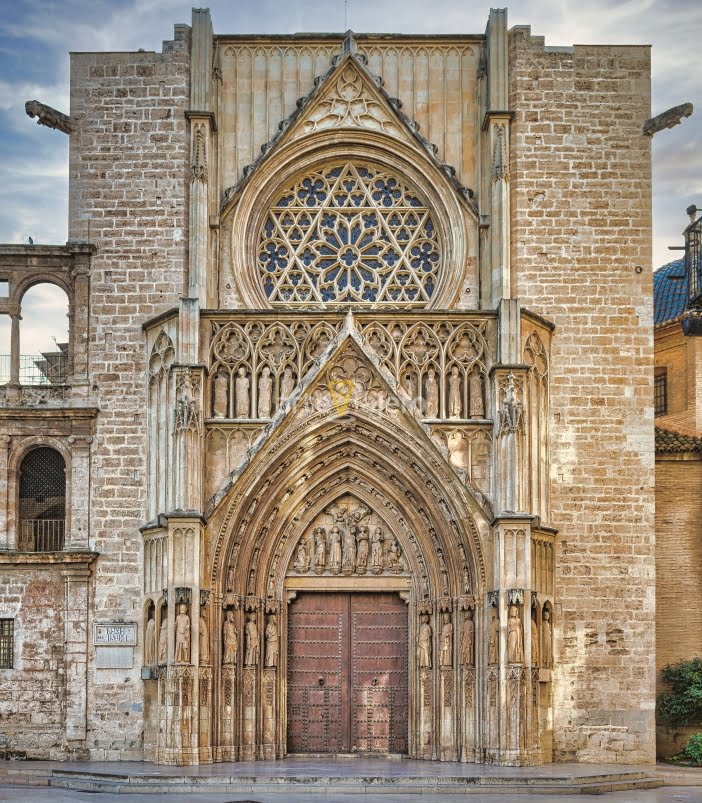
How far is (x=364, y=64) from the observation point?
91.2 ft

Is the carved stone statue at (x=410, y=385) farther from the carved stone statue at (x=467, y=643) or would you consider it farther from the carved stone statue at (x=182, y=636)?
the carved stone statue at (x=182, y=636)

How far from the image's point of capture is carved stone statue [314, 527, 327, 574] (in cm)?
2647

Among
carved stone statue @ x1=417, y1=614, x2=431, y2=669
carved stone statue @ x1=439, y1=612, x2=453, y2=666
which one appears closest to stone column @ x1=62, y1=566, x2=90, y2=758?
carved stone statue @ x1=417, y1=614, x2=431, y2=669

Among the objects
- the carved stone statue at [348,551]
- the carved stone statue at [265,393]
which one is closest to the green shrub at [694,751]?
the carved stone statue at [348,551]

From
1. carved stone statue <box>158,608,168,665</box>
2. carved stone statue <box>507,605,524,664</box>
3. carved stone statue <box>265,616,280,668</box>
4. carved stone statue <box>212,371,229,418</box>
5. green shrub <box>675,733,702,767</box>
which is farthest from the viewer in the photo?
green shrub <box>675,733,702,767</box>

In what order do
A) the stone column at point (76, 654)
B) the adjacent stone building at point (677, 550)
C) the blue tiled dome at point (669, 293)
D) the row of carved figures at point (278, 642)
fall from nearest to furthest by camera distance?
the row of carved figures at point (278, 642) < the stone column at point (76, 654) < the adjacent stone building at point (677, 550) < the blue tiled dome at point (669, 293)

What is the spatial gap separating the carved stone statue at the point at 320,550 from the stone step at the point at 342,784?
4866mm

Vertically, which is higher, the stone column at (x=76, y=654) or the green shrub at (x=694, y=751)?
the stone column at (x=76, y=654)

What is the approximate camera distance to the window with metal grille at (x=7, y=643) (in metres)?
26.1

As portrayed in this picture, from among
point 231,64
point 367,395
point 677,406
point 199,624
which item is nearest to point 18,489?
point 199,624

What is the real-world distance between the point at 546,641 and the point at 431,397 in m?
4.61

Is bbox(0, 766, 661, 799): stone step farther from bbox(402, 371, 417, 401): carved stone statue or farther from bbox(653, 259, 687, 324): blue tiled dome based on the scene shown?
bbox(653, 259, 687, 324): blue tiled dome

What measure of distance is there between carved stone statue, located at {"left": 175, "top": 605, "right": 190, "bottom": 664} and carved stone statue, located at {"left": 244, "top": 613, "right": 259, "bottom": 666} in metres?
1.38

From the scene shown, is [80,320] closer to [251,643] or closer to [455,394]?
[251,643]
